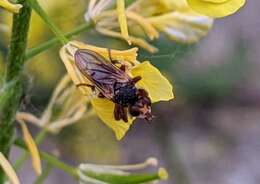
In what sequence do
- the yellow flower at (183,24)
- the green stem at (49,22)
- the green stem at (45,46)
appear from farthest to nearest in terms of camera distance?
the yellow flower at (183,24) < the green stem at (45,46) < the green stem at (49,22)

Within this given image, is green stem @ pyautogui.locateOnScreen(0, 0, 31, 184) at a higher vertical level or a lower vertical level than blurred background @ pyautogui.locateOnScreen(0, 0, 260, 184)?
lower

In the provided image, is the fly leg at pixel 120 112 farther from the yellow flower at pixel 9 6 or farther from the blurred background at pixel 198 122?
the blurred background at pixel 198 122

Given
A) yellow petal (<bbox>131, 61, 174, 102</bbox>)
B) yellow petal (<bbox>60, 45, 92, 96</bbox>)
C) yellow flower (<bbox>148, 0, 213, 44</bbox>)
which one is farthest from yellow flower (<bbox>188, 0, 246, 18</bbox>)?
yellow flower (<bbox>148, 0, 213, 44</bbox>)

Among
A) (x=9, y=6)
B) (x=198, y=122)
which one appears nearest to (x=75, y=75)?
(x=9, y=6)

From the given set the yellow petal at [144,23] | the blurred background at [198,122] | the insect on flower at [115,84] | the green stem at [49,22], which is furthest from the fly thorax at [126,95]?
the blurred background at [198,122]

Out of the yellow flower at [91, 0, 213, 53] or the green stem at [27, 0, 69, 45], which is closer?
the green stem at [27, 0, 69, 45]

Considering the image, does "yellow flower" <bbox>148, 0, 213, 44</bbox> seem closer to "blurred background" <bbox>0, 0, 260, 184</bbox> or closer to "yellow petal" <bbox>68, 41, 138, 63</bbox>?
"yellow petal" <bbox>68, 41, 138, 63</bbox>

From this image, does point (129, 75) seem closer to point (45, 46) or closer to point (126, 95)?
point (126, 95)
